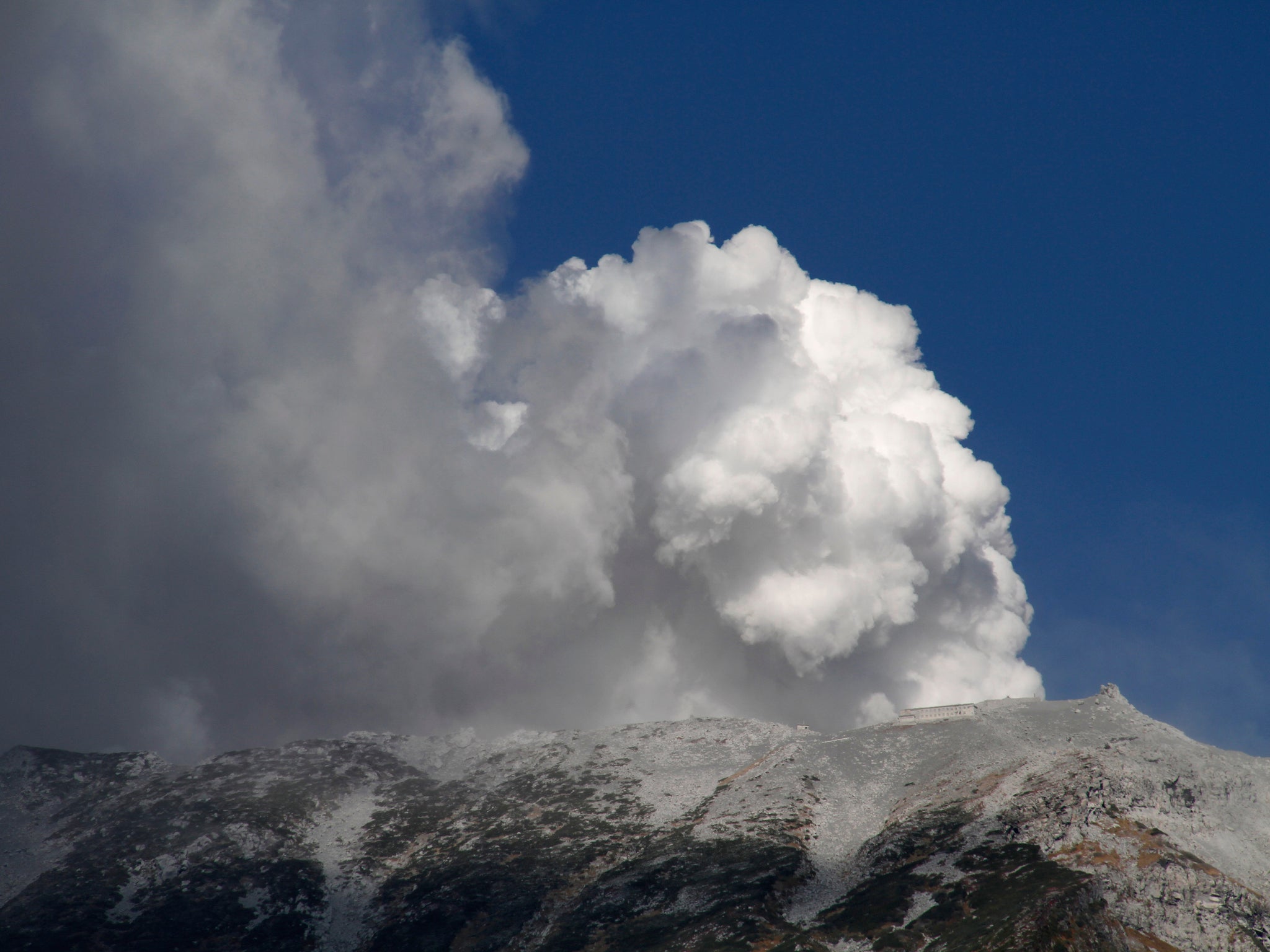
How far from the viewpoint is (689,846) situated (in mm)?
144250

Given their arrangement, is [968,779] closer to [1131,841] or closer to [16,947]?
[1131,841]

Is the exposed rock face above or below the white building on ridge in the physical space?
below

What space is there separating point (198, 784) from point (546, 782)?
228 feet

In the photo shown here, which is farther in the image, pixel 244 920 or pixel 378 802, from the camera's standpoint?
pixel 378 802

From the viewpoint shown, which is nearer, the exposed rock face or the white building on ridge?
the exposed rock face

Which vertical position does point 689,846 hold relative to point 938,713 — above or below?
below

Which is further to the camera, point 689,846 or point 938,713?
point 938,713

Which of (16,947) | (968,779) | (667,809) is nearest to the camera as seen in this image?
(16,947)

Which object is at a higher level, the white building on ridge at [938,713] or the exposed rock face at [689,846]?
the white building on ridge at [938,713]

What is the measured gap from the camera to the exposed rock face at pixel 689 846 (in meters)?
110

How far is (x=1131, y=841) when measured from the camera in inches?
4542

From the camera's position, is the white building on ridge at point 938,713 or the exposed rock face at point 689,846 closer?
the exposed rock face at point 689,846

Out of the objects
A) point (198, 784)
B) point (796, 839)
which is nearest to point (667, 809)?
point (796, 839)

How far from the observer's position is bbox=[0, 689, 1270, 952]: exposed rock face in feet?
363
